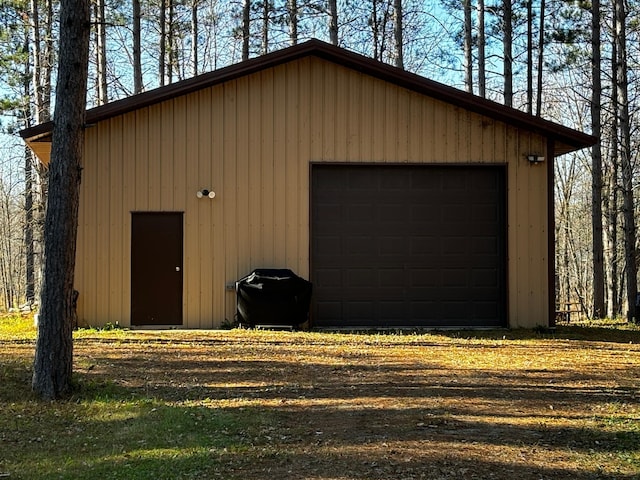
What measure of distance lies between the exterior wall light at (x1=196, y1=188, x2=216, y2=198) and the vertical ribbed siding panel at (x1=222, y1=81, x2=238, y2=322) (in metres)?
0.18

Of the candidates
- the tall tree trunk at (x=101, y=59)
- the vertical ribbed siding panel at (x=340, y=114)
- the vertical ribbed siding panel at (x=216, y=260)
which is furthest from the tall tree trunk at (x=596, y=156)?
the tall tree trunk at (x=101, y=59)

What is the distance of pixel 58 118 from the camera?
21.9 feet

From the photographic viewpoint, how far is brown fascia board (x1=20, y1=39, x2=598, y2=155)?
1153 centimetres

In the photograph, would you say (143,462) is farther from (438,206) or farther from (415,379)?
(438,206)

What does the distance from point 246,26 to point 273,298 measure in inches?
475

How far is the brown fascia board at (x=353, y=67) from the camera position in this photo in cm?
1153

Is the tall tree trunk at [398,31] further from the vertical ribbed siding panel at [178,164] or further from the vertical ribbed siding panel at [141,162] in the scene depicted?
the vertical ribbed siding panel at [141,162]

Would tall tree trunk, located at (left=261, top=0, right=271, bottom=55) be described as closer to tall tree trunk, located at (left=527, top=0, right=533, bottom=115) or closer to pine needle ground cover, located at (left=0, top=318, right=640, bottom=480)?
tall tree trunk, located at (left=527, top=0, right=533, bottom=115)

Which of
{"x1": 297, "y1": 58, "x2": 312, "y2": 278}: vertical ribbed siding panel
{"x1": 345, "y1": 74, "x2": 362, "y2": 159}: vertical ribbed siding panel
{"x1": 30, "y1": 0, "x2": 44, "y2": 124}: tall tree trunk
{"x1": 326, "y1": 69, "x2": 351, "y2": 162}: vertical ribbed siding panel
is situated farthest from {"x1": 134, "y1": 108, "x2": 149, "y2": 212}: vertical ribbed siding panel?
{"x1": 30, "y1": 0, "x2": 44, "y2": 124}: tall tree trunk

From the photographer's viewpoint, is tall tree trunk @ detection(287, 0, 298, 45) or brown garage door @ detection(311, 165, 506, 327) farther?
tall tree trunk @ detection(287, 0, 298, 45)

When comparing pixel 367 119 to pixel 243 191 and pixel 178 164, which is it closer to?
pixel 243 191

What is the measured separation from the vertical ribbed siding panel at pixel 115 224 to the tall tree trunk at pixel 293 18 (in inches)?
420

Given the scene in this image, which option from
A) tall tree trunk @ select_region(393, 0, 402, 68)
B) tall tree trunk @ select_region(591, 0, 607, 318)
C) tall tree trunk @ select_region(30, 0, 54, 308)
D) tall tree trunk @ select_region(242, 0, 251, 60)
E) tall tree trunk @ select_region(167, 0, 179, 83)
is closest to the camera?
tall tree trunk @ select_region(591, 0, 607, 318)

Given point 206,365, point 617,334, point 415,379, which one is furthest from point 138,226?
point 617,334
